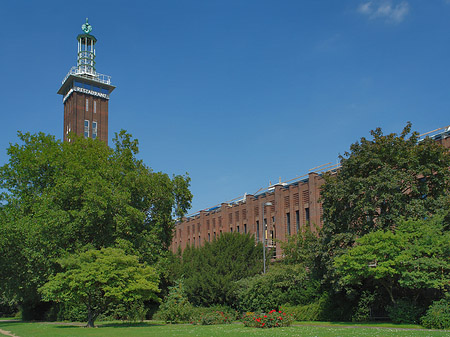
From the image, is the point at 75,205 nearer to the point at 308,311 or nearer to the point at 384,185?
the point at 308,311

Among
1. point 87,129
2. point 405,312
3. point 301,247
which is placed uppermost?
point 87,129

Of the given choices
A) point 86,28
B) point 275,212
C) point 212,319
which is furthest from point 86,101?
point 212,319

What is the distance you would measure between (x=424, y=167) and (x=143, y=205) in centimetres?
2344

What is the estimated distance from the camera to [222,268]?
4081 cm

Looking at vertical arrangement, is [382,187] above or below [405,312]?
above

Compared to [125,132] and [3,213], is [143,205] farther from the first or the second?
[3,213]

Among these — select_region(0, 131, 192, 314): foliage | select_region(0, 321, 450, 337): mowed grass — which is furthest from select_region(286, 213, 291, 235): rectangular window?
select_region(0, 321, 450, 337): mowed grass

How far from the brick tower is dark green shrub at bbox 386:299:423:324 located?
7808cm

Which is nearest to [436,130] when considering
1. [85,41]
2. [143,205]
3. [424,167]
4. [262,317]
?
[424,167]

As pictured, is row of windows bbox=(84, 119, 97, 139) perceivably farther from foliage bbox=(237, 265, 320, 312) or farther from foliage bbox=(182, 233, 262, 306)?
foliage bbox=(237, 265, 320, 312)

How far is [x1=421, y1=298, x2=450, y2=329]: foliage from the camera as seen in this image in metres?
24.2

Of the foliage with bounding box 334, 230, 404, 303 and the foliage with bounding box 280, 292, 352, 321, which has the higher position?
the foliage with bounding box 334, 230, 404, 303

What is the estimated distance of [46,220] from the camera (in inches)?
1484

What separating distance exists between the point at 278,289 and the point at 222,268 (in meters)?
6.20
